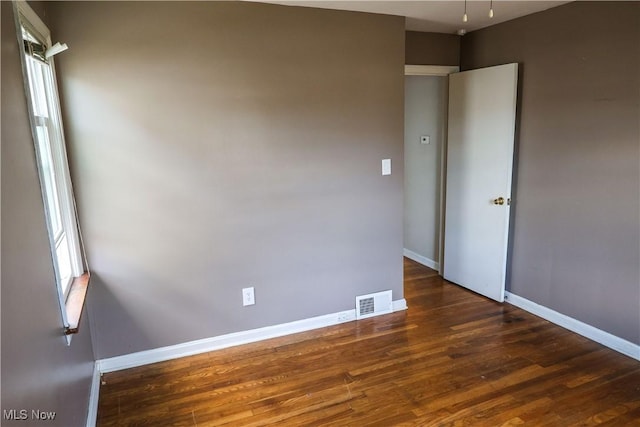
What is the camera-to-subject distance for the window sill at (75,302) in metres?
1.92

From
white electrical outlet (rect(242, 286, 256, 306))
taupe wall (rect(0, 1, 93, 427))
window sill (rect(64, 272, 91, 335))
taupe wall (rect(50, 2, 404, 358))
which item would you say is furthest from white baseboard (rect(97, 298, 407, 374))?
taupe wall (rect(0, 1, 93, 427))

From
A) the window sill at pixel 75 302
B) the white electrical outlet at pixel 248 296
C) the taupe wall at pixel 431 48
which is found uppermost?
the taupe wall at pixel 431 48

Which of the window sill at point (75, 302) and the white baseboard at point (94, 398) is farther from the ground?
the window sill at point (75, 302)

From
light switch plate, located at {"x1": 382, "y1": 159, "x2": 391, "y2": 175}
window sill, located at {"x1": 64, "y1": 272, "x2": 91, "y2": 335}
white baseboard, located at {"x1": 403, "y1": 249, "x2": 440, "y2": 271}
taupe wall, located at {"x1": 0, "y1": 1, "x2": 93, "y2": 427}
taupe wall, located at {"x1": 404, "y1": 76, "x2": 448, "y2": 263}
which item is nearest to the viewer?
taupe wall, located at {"x1": 0, "y1": 1, "x2": 93, "y2": 427}

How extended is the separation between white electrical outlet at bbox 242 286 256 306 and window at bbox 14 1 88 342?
99 centimetres

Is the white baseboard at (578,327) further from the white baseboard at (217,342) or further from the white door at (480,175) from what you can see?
the white baseboard at (217,342)

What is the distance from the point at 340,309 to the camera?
3340 millimetres

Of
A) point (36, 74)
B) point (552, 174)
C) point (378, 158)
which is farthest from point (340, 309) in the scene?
point (36, 74)

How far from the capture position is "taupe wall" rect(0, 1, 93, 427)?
3.92 ft

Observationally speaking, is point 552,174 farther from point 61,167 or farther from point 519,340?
point 61,167

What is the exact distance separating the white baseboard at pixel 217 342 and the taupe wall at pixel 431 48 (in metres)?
2.21

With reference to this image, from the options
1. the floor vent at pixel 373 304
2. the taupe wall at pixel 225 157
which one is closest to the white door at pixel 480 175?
the taupe wall at pixel 225 157

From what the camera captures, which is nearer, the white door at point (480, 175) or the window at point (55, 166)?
the window at point (55, 166)

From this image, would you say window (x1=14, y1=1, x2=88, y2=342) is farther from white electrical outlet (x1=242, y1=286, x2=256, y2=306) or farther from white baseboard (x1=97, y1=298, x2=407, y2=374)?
white electrical outlet (x1=242, y1=286, x2=256, y2=306)
